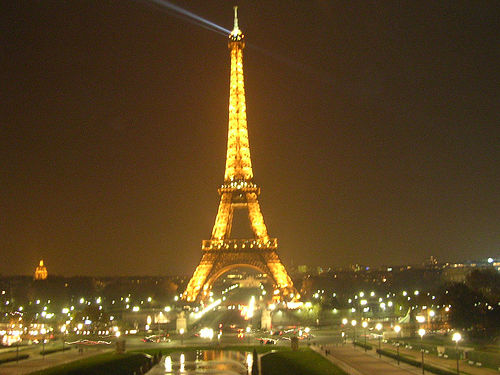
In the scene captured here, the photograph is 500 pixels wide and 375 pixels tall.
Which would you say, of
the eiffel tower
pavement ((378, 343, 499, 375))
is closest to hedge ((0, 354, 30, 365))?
pavement ((378, 343, 499, 375))

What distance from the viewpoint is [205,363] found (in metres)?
36.9

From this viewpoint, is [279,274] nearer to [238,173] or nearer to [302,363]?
[238,173]

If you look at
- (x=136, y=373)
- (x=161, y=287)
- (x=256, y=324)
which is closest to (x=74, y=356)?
(x=136, y=373)

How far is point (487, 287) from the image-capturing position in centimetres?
6400

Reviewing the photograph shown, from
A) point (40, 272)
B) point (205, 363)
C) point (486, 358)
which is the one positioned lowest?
point (205, 363)

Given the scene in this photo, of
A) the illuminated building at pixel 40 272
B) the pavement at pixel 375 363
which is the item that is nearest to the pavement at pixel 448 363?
the pavement at pixel 375 363

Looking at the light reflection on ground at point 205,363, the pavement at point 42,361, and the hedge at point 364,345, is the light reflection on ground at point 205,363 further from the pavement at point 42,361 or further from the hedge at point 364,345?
the hedge at point 364,345

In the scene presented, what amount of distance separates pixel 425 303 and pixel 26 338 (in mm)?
40395

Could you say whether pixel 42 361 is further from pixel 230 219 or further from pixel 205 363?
pixel 230 219

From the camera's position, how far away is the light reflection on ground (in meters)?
33.5

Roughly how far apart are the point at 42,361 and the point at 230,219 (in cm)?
3945

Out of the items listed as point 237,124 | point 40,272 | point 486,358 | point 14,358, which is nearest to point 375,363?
point 486,358

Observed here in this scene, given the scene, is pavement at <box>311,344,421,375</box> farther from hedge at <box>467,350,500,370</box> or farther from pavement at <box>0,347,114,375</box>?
pavement at <box>0,347,114,375</box>

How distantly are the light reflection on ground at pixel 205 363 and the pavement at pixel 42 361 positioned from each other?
5.94m
